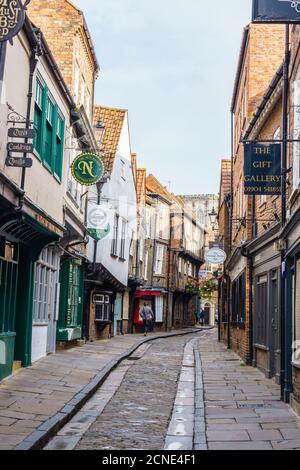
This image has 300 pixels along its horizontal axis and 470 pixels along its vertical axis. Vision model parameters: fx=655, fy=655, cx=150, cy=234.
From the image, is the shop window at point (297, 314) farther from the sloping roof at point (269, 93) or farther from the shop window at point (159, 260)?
the shop window at point (159, 260)

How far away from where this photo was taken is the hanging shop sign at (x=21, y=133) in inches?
410

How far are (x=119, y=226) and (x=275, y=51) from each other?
11796 millimetres

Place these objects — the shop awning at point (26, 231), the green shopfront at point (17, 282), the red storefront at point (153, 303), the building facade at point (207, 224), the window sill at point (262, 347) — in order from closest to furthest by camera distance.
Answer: the shop awning at point (26, 231)
the green shopfront at point (17, 282)
the window sill at point (262, 347)
the red storefront at point (153, 303)
the building facade at point (207, 224)

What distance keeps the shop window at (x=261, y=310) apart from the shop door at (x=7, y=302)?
611cm

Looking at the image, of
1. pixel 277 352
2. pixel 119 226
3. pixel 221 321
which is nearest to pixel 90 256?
pixel 119 226

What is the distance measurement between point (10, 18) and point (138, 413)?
6155 millimetres

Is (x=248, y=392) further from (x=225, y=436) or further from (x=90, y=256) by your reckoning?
(x=90, y=256)

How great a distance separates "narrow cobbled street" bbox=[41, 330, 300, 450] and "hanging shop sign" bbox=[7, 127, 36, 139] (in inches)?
174

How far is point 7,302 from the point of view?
12758 millimetres

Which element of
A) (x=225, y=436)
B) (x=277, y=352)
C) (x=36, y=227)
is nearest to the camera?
(x=225, y=436)

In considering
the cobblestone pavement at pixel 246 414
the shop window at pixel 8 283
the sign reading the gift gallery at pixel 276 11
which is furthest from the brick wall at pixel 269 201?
the shop window at pixel 8 283

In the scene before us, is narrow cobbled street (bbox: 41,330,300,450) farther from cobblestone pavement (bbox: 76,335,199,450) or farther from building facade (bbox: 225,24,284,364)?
building facade (bbox: 225,24,284,364)

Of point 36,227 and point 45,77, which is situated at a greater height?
point 45,77

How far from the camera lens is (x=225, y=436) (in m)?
8.44
